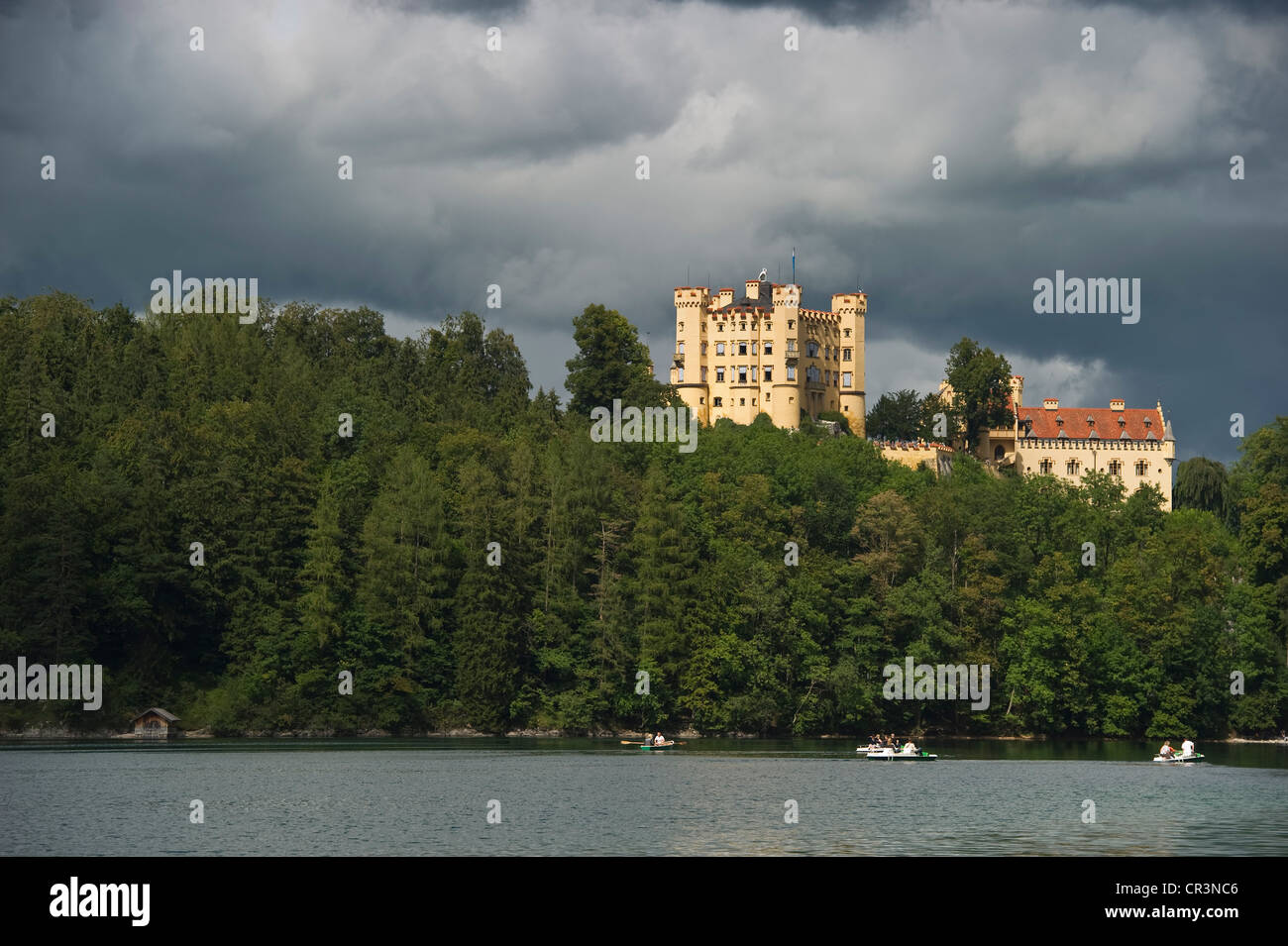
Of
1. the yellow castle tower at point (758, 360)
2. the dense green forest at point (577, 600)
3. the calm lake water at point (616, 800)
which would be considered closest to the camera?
the calm lake water at point (616, 800)

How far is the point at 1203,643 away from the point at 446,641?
42371 mm

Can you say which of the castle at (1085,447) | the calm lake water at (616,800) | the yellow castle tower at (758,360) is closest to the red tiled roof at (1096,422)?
the castle at (1085,447)

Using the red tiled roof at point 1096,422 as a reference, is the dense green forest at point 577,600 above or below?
below

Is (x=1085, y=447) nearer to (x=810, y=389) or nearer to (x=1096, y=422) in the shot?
(x=1096, y=422)

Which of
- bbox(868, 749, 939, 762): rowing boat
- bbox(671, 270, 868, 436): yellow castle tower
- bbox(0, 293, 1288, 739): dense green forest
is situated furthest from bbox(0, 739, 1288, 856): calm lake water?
bbox(671, 270, 868, 436): yellow castle tower

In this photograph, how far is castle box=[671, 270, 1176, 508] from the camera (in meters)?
153

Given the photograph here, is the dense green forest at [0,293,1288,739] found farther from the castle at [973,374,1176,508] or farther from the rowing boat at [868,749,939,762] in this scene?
the castle at [973,374,1176,508]

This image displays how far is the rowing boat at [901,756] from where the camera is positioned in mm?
83125

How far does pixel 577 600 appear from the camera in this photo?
97.8m

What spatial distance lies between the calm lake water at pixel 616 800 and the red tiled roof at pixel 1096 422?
7260 cm

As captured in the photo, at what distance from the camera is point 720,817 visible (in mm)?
56750

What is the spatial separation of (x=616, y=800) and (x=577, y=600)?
3665 centimetres

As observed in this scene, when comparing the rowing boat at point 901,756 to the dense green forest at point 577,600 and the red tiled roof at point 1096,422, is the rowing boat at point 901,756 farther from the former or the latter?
the red tiled roof at point 1096,422

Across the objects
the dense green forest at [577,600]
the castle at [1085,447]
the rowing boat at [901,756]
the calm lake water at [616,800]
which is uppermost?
the castle at [1085,447]
